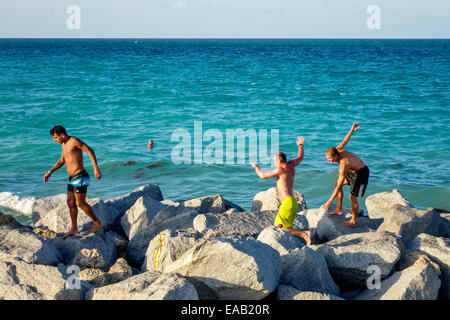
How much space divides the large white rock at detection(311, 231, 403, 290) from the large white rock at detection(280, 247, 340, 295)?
26 cm

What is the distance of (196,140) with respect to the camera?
18391 mm

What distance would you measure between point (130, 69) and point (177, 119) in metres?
20.5

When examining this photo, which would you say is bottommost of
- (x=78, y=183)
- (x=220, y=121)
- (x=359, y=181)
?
(x=359, y=181)

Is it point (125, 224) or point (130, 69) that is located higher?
point (130, 69)

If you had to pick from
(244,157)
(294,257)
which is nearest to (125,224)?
(294,257)

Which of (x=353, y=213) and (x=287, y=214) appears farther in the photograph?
(x=353, y=213)

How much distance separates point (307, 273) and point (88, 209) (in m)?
3.43

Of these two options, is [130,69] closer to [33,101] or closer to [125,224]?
[33,101]

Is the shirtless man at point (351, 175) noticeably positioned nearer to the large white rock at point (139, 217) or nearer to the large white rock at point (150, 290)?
the large white rock at point (139, 217)

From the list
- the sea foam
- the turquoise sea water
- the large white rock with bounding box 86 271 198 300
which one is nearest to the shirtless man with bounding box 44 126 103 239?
the large white rock with bounding box 86 271 198 300

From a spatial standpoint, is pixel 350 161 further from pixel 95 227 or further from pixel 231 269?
pixel 95 227

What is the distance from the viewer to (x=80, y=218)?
765 cm

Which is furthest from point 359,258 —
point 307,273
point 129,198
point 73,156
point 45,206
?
point 45,206
